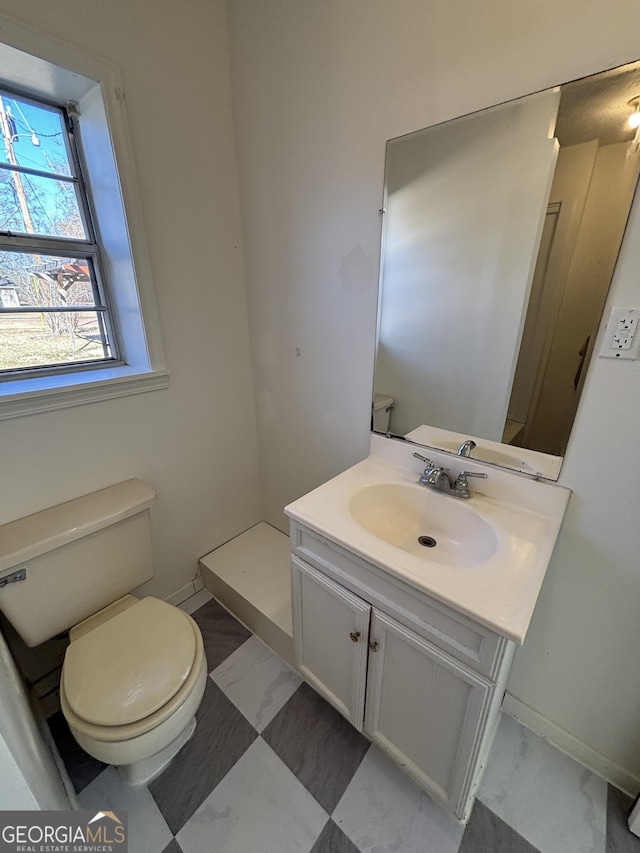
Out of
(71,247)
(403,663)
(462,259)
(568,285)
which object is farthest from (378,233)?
(403,663)

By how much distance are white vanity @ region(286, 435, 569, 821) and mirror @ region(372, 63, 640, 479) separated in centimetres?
17

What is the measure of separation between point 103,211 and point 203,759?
1906 mm

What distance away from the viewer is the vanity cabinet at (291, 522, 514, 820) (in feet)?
2.45

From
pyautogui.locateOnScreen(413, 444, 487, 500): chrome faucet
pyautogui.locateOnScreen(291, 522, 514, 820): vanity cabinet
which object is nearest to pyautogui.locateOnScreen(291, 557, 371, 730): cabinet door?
pyautogui.locateOnScreen(291, 522, 514, 820): vanity cabinet

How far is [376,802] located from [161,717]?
0.69 metres

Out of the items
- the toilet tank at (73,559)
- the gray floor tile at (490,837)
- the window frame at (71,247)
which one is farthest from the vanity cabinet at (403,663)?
the window frame at (71,247)

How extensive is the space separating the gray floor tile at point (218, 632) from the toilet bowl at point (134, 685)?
297mm

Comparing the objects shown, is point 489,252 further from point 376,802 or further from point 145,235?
point 376,802

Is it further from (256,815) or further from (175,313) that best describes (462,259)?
(256,815)

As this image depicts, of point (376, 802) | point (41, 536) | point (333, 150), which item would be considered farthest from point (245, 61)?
point (376, 802)

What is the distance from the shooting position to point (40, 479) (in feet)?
3.73

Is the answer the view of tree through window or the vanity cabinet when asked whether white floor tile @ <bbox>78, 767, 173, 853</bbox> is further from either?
the view of tree through window

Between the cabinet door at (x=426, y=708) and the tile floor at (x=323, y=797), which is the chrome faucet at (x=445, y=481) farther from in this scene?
the tile floor at (x=323, y=797)

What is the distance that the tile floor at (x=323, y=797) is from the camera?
0.93m
